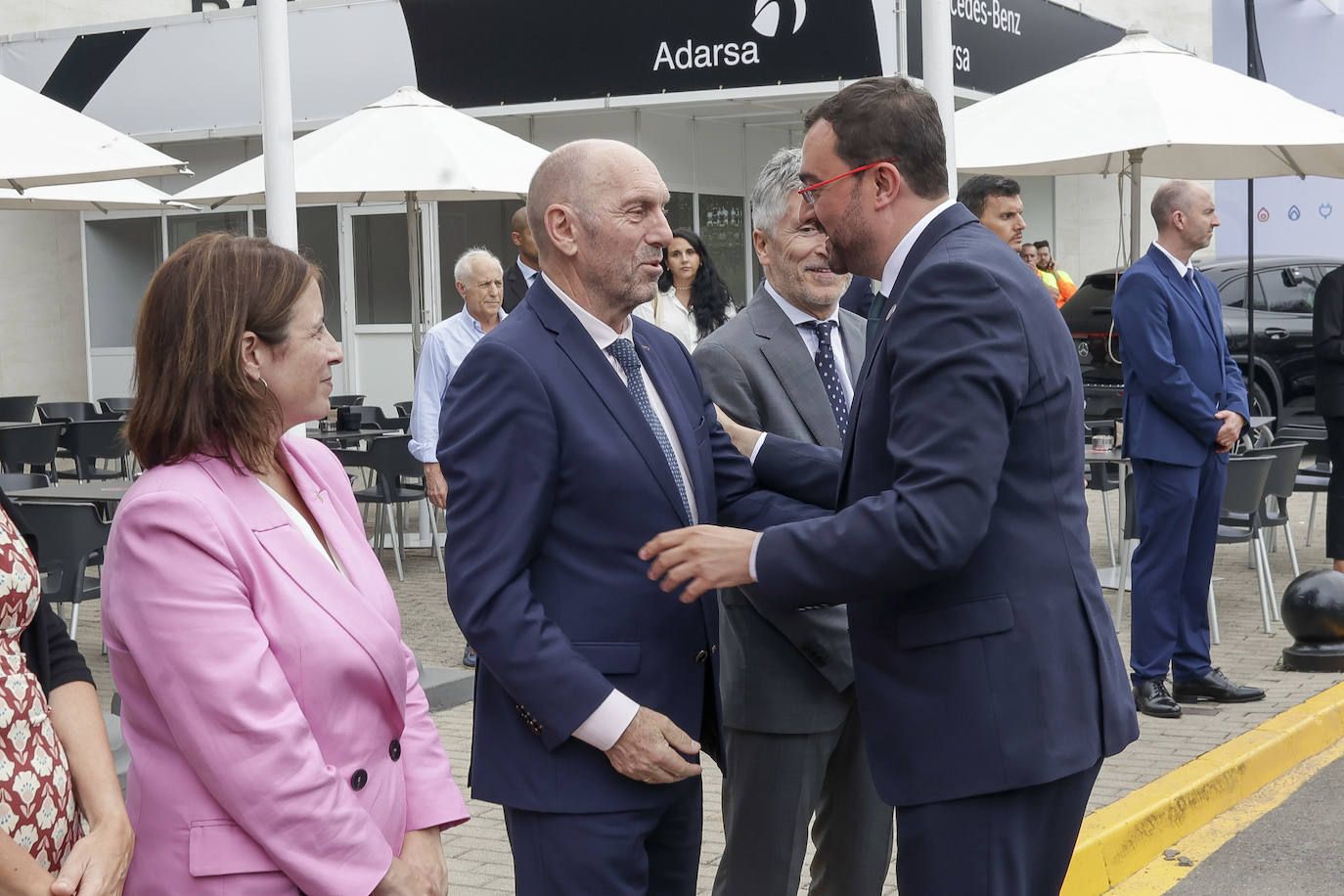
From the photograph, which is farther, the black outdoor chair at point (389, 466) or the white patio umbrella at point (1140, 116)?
the black outdoor chair at point (389, 466)

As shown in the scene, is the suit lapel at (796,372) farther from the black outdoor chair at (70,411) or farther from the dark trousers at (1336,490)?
the black outdoor chair at (70,411)

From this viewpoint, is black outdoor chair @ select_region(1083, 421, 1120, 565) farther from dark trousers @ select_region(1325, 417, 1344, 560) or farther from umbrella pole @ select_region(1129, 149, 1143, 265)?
dark trousers @ select_region(1325, 417, 1344, 560)

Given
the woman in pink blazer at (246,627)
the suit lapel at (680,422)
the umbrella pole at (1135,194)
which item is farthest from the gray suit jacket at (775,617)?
the umbrella pole at (1135,194)

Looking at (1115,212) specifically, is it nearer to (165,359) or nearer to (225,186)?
(225,186)

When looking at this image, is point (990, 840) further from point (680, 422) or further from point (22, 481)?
point (22, 481)

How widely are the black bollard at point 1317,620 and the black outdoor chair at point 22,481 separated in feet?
23.3

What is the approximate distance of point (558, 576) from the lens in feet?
8.97

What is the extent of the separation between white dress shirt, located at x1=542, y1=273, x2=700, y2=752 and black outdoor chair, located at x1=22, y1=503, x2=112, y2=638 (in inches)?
200

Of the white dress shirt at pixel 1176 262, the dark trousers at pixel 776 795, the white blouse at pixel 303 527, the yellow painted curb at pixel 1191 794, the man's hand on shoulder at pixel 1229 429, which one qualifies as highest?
the white dress shirt at pixel 1176 262

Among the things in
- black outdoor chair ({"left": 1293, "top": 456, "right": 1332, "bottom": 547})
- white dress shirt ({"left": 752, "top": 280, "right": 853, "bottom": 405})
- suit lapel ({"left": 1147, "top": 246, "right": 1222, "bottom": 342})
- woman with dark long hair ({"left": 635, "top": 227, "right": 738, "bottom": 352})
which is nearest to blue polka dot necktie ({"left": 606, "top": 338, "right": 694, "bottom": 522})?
white dress shirt ({"left": 752, "top": 280, "right": 853, "bottom": 405})

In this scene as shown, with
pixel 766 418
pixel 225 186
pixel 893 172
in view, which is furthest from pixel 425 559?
pixel 893 172

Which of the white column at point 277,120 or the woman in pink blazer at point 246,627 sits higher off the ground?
the white column at point 277,120

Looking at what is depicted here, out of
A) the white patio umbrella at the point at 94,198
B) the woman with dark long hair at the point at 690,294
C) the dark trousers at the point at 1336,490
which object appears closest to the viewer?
the woman with dark long hair at the point at 690,294

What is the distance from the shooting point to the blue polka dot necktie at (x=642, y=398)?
114 inches
